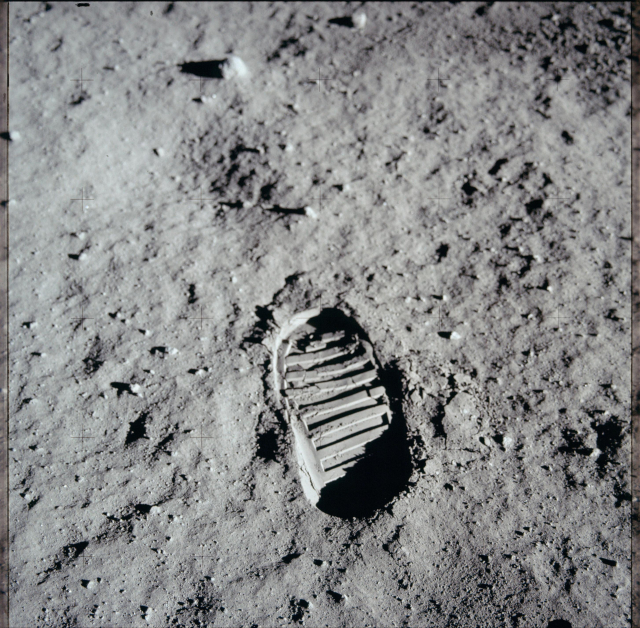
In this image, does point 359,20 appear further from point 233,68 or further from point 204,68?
point 204,68

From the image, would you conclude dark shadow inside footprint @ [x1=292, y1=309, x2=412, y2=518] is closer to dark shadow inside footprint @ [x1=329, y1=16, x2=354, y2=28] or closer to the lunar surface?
the lunar surface

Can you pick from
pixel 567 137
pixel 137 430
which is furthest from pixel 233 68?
pixel 137 430

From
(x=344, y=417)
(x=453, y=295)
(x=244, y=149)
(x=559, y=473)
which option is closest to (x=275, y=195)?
(x=244, y=149)

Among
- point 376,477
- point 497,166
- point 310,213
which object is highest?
point 310,213

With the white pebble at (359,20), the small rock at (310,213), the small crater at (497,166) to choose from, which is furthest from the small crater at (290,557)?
the white pebble at (359,20)

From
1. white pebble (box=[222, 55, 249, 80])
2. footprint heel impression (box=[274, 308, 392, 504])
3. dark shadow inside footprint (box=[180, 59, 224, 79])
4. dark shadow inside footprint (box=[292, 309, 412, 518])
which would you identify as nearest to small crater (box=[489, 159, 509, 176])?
footprint heel impression (box=[274, 308, 392, 504])

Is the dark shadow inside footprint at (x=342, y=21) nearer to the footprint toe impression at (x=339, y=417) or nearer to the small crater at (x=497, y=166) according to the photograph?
the small crater at (x=497, y=166)
